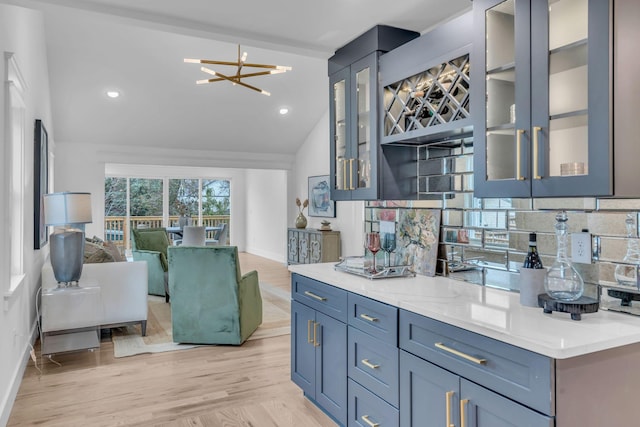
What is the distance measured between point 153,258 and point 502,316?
533cm

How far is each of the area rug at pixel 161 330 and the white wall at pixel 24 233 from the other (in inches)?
30.4

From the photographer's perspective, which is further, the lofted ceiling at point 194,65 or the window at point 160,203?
the window at point 160,203

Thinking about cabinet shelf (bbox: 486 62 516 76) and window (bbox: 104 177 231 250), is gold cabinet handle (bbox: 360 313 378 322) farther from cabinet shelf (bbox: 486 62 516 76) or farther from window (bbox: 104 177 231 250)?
window (bbox: 104 177 231 250)

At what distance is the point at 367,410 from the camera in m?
2.29

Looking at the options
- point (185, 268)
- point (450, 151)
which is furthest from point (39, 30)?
point (450, 151)

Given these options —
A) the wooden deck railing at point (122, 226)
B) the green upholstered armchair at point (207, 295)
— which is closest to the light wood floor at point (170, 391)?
the green upholstered armchair at point (207, 295)

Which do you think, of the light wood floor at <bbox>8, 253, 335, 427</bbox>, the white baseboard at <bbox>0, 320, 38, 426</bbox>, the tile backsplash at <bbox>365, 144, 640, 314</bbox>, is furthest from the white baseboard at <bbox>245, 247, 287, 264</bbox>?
the tile backsplash at <bbox>365, 144, 640, 314</bbox>

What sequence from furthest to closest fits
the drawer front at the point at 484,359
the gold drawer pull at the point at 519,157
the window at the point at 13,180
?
the window at the point at 13,180 → the gold drawer pull at the point at 519,157 → the drawer front at the point at 484,359

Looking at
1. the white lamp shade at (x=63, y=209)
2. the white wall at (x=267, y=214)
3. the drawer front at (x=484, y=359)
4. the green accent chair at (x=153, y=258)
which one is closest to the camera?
the drawer front at (x=484, y=359)

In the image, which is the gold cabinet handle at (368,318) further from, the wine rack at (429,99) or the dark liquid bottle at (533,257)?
the wine rack at (429,99)

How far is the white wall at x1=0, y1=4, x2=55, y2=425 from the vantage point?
8.81 feet

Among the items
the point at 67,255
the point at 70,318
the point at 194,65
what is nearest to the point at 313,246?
the point at 194,65

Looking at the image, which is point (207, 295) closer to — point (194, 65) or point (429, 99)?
point (429, 99)

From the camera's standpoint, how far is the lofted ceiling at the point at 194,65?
245cm
